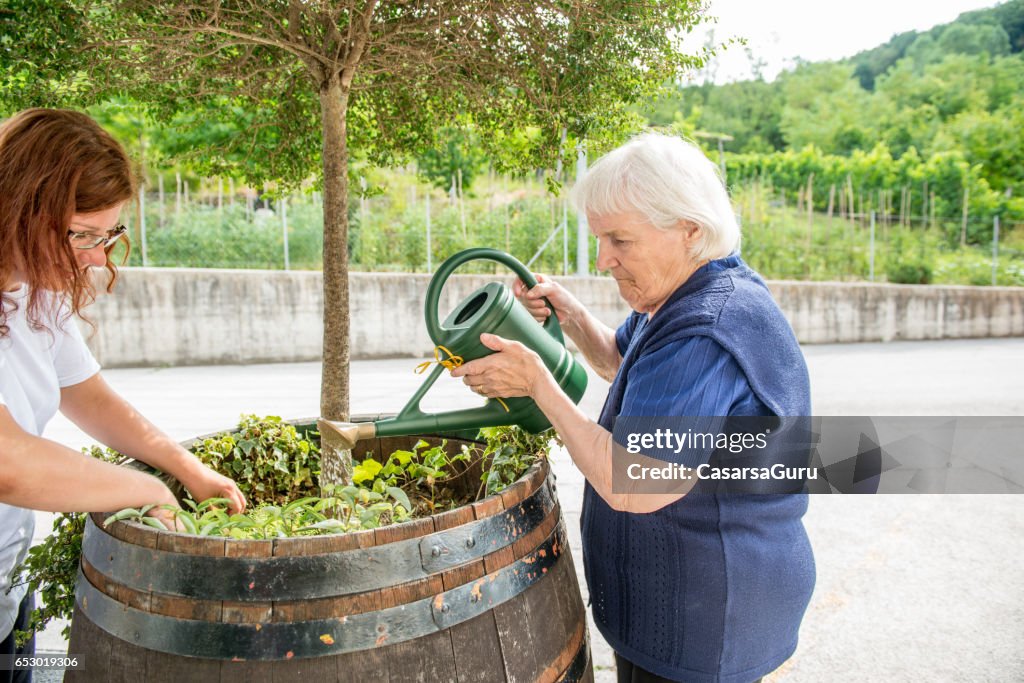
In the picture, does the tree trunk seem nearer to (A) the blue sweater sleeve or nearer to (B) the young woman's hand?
(B) the young woman's hand

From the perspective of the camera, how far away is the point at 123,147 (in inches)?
54.7

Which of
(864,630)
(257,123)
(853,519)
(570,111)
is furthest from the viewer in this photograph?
(853,519)

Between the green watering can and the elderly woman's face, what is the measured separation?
199 millimetres

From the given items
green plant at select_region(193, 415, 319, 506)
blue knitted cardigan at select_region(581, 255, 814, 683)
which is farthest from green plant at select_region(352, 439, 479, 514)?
blue knitted cardigan at select_region(581, 255, 814, 683)

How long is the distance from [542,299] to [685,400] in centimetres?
64

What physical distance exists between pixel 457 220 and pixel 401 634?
9396mm

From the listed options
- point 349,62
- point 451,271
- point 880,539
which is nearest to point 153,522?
point 451,271

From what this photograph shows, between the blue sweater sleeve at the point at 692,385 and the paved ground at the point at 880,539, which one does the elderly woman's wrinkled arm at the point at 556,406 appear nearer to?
the blue sweater sleeve at the point at 692,385

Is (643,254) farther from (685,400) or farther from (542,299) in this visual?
(542,299)

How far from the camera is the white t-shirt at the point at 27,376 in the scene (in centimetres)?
137

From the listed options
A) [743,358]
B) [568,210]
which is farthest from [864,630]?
[568,210]

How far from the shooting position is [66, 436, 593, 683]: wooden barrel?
3.61 ft

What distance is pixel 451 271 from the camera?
148cm

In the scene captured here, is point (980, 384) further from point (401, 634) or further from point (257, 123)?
point (401, 634)
